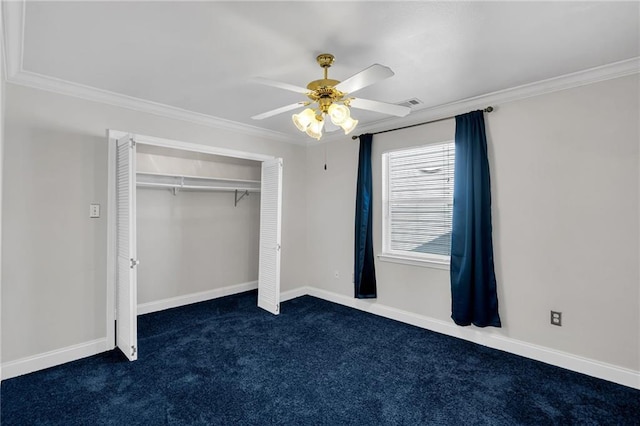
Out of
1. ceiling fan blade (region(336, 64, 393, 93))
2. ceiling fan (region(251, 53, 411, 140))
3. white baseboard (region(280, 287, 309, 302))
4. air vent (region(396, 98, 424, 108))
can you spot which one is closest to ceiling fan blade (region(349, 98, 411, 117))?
ceiling fan (region(251, 53, 411, 140))

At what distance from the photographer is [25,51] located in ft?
7.21

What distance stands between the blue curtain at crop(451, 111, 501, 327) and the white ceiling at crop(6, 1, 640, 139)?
0.50 m

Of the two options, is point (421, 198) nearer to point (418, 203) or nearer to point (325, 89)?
point (418, 203)

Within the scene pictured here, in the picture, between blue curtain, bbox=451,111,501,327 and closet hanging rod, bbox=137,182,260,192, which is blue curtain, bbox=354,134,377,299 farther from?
closet hanging rod, bbox=137,182,260,192

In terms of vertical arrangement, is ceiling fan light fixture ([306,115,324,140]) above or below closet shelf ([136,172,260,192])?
above

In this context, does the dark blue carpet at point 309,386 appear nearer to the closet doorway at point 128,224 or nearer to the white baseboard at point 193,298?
the closet doorway at point 128,224

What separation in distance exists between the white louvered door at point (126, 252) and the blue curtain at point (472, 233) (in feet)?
10.1

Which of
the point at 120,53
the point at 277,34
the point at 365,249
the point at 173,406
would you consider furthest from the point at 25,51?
the point at 365,249

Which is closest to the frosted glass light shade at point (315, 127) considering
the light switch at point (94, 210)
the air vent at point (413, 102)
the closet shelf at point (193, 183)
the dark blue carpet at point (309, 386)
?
the air vent at point (413, 102)

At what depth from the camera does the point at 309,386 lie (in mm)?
2412

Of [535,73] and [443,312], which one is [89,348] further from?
[535,73]

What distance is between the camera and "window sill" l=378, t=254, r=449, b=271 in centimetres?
345

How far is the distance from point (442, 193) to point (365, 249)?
1.16 meters

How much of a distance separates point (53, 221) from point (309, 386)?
103 inches
